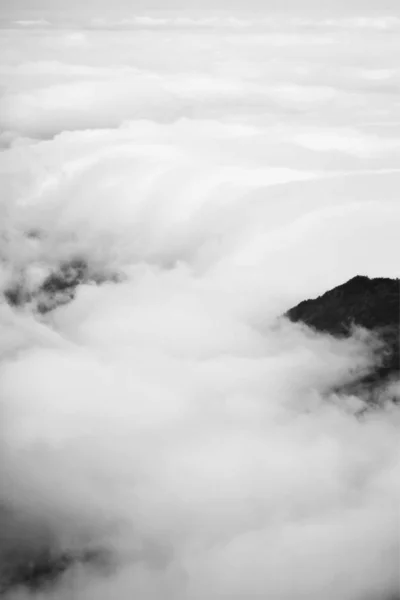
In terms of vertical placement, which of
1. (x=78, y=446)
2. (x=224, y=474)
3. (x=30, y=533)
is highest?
(x=78, y=446)

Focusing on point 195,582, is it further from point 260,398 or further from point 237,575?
point 260,398

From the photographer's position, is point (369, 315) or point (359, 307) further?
point (359, 307)

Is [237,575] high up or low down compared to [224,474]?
down

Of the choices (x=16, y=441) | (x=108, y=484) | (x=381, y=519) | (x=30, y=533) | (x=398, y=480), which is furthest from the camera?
(x=16, y=441)

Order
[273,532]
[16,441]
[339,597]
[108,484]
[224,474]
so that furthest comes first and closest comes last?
[16,441] → [108,484] → [224,474] → [273,532] → [339,597]

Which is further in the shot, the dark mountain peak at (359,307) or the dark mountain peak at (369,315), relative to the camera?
the dark mountain peak at (359,307)

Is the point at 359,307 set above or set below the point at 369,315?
above

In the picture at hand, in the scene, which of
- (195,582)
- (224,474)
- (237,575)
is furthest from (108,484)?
(237,575)

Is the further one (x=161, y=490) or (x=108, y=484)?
(x=108, y=484)

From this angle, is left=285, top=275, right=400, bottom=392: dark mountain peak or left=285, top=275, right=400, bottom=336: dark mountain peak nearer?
left=285, top=275, right=400, bottom=392: dark mountain peak
